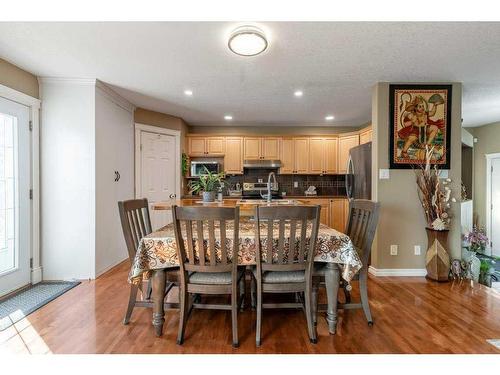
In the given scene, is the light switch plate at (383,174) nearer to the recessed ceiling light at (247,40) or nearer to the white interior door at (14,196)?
the recessed ceiling light at (247,40)

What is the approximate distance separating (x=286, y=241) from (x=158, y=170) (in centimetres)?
328

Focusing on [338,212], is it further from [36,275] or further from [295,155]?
[36,275]

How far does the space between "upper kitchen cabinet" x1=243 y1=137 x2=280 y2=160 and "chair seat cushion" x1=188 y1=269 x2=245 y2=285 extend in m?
3.57

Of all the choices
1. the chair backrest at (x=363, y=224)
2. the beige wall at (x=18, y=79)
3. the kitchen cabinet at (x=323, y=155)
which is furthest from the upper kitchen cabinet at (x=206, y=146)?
the chair backrest at (x=363, y=224)

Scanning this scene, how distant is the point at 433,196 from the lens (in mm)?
3016

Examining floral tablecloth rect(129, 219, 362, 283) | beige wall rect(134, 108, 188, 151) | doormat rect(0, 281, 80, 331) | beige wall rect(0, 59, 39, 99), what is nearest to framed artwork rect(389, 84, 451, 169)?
Result: floral tablecloth rect(129, 219, 362, 283)

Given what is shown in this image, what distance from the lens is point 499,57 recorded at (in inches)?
99.0

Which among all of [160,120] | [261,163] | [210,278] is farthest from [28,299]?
[261,163]

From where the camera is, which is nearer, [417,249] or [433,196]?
[433,196]

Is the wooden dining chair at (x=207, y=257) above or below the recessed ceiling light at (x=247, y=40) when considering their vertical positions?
below

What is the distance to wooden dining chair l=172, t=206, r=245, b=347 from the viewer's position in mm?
1654

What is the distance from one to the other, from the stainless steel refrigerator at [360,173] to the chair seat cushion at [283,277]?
2.07 m

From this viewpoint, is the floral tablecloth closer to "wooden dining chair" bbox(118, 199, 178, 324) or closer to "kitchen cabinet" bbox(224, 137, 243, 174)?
"wooden dining chair" bbox(118, 199, 178, 324)

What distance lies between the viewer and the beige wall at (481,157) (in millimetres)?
5156
